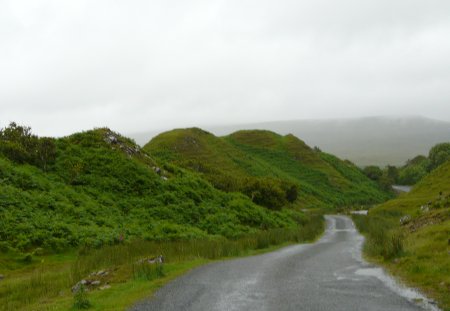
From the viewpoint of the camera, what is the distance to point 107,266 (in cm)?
1988

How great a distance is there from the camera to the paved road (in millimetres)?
11859

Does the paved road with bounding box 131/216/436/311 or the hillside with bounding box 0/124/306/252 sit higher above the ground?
the hillside with bounding box 0/124/306/252

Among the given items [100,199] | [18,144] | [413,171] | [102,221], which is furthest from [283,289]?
[413,171]

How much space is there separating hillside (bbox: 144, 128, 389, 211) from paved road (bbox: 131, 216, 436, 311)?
172ft

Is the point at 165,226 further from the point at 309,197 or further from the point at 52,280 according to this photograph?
the point at 309,197

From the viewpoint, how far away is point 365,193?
13462 cm

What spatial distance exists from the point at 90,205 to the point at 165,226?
5.93 m

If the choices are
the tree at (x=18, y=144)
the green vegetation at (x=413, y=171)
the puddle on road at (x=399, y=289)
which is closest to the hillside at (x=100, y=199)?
the tree at (x=18, y=144)

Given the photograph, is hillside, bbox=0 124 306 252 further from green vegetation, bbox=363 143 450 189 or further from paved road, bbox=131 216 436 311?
green vegetation, bbox=363 143 450 189

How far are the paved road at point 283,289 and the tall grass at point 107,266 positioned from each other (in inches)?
110

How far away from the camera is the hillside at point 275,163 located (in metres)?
101

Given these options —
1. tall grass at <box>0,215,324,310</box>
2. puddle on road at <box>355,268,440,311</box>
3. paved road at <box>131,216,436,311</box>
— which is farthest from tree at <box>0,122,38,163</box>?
puddle on road at <box>355,268,440,311</box>

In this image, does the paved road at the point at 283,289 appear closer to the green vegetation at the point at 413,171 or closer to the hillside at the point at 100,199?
the hillside at the point at 100,199

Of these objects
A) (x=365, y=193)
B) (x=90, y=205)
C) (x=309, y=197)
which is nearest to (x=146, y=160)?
(x=90, y=205)
